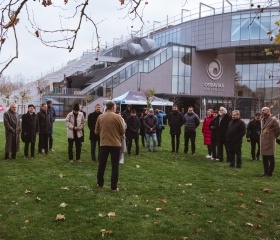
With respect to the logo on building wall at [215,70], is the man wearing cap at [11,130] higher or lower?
lower

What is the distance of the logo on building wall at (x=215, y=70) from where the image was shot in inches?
2138

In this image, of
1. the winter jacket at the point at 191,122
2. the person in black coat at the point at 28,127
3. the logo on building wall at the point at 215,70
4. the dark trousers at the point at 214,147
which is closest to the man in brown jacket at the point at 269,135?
the dark trousers at the point at 214,147

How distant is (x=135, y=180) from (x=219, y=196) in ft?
6.60

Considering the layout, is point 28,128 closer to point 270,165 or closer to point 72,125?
point 72,125

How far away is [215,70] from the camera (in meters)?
55.1

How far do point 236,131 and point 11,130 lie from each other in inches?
254

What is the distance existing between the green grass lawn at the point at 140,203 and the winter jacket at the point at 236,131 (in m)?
0.86

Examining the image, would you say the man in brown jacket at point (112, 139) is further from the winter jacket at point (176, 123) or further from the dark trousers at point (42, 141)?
the winter jacket at point (176, 123)

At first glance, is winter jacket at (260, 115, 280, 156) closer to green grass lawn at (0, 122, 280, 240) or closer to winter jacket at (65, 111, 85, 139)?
green grass lawn at (0, 122, 280, 240)

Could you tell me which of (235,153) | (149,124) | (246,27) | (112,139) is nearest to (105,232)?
(112,139)

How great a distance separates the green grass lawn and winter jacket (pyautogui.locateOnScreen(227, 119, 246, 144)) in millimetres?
861

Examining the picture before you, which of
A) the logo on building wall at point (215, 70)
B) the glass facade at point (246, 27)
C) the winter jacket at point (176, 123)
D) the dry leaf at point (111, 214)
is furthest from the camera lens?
the logo on building wall at point (215, 70)

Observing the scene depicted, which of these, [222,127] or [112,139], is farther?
[222,127]

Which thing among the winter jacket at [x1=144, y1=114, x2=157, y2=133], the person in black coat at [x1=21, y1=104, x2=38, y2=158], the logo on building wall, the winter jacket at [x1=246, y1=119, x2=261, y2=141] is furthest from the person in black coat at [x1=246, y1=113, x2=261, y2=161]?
the logo on building wall
